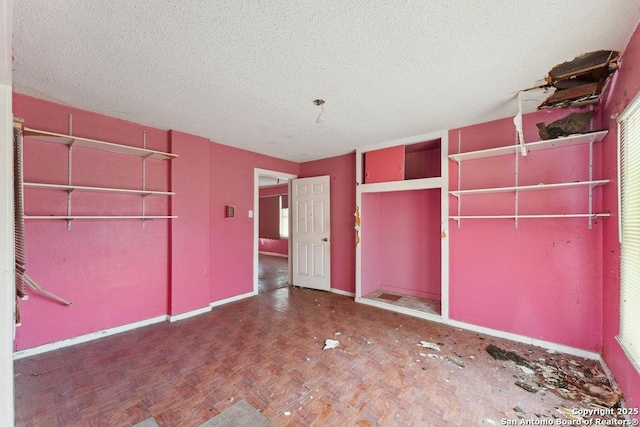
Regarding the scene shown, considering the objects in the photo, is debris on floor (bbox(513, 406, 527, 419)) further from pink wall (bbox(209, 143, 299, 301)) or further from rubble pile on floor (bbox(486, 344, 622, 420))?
pink wall (bbox(209, 143, 299, 301))

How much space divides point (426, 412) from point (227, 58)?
9.75 ft

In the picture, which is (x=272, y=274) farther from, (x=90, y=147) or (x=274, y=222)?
(x=90, y=147)

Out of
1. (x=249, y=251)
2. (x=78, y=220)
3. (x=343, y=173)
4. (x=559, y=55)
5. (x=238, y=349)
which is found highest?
(x=559, y=55)

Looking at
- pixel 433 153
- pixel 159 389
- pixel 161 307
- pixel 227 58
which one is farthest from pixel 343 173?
pixel 159 389

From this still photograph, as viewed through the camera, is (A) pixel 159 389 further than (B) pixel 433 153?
No

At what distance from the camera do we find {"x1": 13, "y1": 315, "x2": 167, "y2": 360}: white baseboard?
2566 millimetres

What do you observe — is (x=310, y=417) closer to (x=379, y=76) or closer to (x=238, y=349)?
(x=238, y=349)

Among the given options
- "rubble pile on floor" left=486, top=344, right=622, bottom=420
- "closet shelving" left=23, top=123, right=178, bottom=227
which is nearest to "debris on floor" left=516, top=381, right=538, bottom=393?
"rubble pile on floor" left=486, top=344, right=622, bottom=420

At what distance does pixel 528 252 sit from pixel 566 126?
1.38 meters

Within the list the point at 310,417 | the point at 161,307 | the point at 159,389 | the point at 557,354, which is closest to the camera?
the point at 310,417

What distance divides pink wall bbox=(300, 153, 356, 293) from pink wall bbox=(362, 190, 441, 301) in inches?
11.6

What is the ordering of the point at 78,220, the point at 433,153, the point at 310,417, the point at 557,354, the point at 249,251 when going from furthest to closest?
the point at 249,251
the point at 433,153
the point at 78,220
the point at 557,354
the point at 310,417

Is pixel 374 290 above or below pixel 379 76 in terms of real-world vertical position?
below

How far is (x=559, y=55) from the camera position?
1.90 metres
